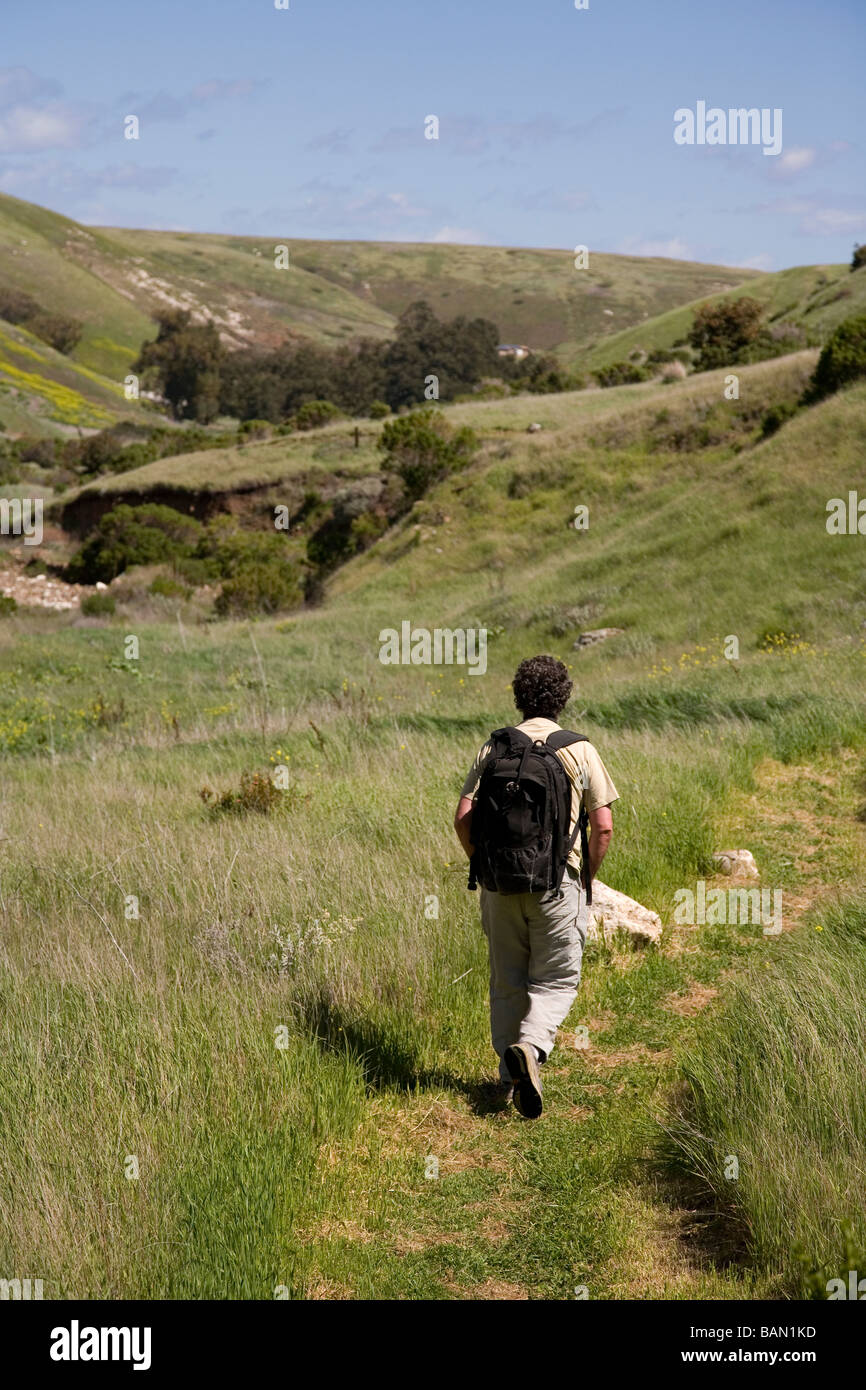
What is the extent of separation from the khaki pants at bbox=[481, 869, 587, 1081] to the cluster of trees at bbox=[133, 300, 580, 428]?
218 ft

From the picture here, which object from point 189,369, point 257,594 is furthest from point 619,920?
point 189,369

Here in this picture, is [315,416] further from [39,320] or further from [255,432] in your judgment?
[39,320]

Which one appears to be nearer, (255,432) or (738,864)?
(738,864)

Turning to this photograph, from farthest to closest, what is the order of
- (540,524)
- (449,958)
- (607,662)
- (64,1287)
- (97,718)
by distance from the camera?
1. (540,524)
2. (607,662)
3. (97,718)
4. (449,958)
5. (64,1287)

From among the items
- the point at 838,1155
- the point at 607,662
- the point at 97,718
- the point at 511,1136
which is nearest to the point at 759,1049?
the point at 838,1155

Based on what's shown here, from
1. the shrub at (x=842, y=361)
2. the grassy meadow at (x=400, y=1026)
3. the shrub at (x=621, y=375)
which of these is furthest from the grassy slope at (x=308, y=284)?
the grassy meadow at (x=400, y=1026)

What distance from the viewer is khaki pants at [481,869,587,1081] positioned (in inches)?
157

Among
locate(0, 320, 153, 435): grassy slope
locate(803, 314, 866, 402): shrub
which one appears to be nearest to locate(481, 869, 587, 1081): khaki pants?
locate(803, 314, 866, 402): shrub

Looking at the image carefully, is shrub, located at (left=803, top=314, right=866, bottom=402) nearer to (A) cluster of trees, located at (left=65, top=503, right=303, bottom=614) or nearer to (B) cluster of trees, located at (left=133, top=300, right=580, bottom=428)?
(A) cluster of trees, located at (left=65, top=503, right=303, bottom=614)

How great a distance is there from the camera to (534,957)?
13.3 ft

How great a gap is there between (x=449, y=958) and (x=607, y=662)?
38.6ft

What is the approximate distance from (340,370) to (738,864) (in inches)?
2866

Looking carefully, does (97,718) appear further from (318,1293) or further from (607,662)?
(318,1293)

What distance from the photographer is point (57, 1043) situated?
3830 mm
